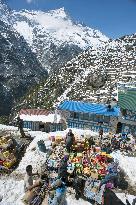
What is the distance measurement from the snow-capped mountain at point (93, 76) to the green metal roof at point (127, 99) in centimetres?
5037

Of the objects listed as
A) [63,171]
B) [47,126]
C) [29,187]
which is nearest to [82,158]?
[63,171]

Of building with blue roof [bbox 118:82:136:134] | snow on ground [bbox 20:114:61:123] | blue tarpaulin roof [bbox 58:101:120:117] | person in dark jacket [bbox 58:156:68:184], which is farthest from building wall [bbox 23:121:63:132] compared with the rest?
person in dark jacket [bbox 58:156:68:184]

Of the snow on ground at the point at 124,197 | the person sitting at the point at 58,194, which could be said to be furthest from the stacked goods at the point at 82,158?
the person sitting at the point at 58,194

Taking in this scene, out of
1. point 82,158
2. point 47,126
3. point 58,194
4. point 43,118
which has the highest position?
point 43,118

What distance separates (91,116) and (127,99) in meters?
5.57

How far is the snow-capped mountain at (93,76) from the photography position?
376ft

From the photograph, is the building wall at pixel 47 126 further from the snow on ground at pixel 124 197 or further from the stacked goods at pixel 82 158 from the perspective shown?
the snow on ground at pixel 124 197

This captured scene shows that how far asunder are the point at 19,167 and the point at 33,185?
5917 millimetres

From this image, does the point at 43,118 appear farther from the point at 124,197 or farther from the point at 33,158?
the point at 124,197

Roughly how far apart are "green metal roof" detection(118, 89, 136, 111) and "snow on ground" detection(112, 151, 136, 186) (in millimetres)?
12881

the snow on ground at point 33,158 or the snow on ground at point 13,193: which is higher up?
the snow on ground at point 33,158

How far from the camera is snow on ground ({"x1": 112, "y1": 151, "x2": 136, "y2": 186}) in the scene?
28356mm

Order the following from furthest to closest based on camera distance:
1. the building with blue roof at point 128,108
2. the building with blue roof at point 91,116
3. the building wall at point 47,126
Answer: the building wall at point 47,126
the building with blue roof at point 91,116
the building with blue roof at point 128,108

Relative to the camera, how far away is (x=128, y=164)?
30.7m
